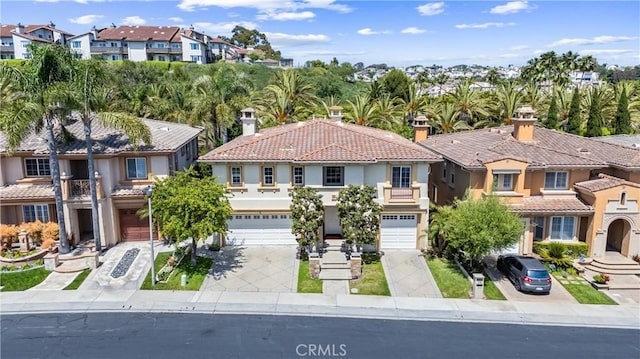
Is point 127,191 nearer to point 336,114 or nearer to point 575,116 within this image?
point 336,114

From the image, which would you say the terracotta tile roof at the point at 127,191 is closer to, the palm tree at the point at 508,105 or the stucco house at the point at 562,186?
the stucco house at the point at 562,186

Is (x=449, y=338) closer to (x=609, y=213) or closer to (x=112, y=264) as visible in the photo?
(x=609, y=213)

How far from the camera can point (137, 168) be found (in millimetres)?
27250

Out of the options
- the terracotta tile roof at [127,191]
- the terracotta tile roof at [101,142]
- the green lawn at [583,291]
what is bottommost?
the green lawn at [583,291]

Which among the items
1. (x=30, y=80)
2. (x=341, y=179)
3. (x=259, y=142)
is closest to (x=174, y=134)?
(x=259, y=142)

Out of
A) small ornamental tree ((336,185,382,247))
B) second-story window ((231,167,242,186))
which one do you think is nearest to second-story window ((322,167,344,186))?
small ornamental tree ((336,185,382,247))

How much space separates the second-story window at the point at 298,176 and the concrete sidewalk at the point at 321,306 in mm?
7077

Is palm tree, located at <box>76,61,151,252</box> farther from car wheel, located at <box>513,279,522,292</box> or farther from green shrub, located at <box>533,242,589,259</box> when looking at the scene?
green shrub, located at <box>533,242,589,259</box>

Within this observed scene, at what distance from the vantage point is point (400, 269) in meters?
24.7

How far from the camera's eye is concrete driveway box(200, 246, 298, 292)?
22.4 metres

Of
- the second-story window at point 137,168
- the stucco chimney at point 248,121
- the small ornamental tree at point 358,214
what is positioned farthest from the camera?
the stucco chimney at point 248,121

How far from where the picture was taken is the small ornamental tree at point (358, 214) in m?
23.9

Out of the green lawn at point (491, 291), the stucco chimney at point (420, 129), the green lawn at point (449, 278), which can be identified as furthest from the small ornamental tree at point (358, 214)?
the stucco chimney at point (420, 129)

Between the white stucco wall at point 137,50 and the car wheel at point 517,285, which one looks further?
the white stucco wall at point 137,50
